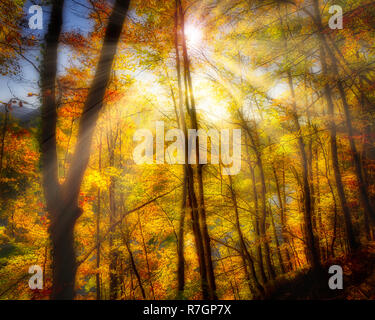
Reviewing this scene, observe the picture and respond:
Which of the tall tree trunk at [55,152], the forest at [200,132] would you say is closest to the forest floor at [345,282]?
the forest at [200,132]

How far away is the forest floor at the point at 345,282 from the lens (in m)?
4.44

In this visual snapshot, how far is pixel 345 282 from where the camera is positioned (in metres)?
4.75

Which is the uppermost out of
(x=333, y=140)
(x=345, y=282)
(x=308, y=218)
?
(x=333, y=140)

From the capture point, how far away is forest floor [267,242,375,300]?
444 centimetres

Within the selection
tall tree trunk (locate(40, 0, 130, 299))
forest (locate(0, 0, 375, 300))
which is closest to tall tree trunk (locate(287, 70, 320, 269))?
forest (locate(0, 0, 375, 300))

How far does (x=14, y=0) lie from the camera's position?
4094 millimetres

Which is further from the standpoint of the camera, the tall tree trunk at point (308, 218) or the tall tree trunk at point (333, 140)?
the tall tree trunk at point (308, 218)

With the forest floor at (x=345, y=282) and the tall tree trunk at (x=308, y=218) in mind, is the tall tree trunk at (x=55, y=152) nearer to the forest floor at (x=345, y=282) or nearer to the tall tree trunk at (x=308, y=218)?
the tall tree trunk at (x=308, y=218)

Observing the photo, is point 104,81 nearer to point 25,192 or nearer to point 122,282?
point 122,282

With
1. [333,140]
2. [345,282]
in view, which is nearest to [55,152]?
[333,140]

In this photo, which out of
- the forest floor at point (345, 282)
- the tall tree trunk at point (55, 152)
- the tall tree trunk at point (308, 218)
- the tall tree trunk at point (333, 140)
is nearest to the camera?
the tall tree trunk at point (55, 152)

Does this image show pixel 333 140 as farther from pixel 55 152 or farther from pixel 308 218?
pixel 55 152
